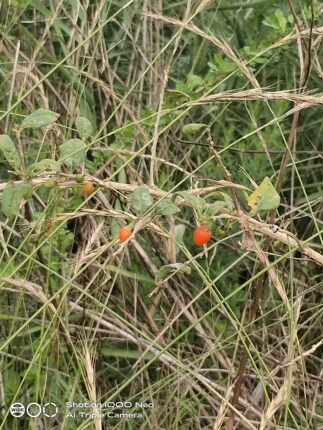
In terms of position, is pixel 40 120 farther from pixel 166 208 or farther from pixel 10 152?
pixel 166 208

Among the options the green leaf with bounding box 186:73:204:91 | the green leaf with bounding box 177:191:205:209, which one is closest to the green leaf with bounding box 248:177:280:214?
the green leaf with bounding box 177:191:205:209

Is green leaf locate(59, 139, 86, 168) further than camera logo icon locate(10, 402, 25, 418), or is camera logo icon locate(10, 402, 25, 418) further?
camera logo icon locate(10, 402, 25, 418)

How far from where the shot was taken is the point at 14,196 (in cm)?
102

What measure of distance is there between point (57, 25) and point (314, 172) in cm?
56

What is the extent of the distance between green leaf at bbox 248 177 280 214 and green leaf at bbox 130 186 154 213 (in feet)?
0.39

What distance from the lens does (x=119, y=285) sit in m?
1.47

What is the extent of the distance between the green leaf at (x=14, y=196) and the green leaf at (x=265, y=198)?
0.26 m

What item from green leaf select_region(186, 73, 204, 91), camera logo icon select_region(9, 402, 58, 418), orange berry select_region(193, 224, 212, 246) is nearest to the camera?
orange berry select_region(193, 224, 212, 246)

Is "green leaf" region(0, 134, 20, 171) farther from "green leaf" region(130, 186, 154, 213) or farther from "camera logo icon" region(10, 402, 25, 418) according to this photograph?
"camera logo icon" region(10, 402, 25, 418)

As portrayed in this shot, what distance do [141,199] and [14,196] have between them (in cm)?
15

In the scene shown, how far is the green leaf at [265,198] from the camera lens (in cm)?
103

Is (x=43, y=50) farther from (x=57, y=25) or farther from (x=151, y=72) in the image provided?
(x=151, y=72)

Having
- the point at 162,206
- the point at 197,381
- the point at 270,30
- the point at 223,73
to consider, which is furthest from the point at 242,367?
the point at 270,30

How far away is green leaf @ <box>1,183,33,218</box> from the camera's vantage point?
1019mm
